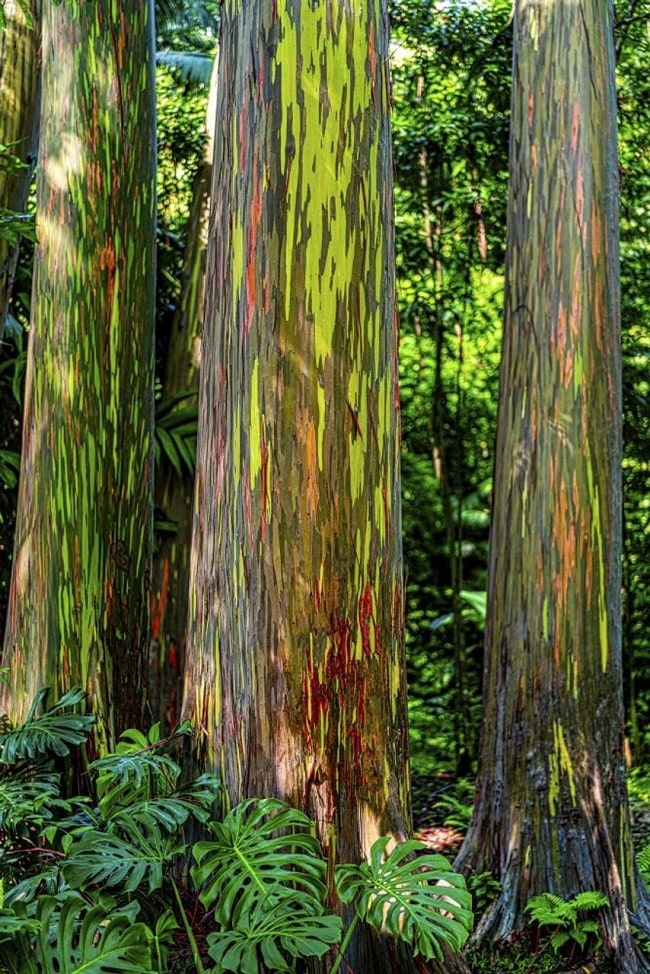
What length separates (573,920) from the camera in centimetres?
403

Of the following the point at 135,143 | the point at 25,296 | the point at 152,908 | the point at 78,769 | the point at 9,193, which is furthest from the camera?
the point at 25,296

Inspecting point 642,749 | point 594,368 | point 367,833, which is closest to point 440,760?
point 642,749

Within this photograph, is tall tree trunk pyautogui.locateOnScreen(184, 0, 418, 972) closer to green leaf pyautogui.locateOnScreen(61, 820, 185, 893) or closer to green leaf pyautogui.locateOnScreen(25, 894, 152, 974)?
green leaf pyautogui.locateOnScreen(61, 820, 185, 893)

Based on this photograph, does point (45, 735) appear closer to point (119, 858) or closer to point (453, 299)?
point (119, 858)

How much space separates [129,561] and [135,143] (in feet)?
6.29

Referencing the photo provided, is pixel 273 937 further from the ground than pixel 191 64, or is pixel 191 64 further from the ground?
pixel 191 64

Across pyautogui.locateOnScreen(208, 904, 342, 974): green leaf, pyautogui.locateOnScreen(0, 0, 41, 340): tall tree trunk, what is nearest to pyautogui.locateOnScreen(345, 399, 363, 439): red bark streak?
pyautogui.locateOnScreen(208, 904, 342, 974): green leaf

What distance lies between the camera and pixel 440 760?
313 inches

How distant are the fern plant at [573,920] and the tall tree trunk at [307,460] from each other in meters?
1.41

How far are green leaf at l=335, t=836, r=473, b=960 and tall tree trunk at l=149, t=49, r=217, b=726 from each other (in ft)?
13.8

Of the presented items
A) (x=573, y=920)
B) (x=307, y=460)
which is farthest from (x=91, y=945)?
(x=573, y=920)

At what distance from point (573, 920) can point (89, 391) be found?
2913 millimetres

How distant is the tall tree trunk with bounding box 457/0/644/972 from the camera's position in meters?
4.30

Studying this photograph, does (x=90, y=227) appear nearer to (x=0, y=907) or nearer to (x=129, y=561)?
(x=129, y=561)
